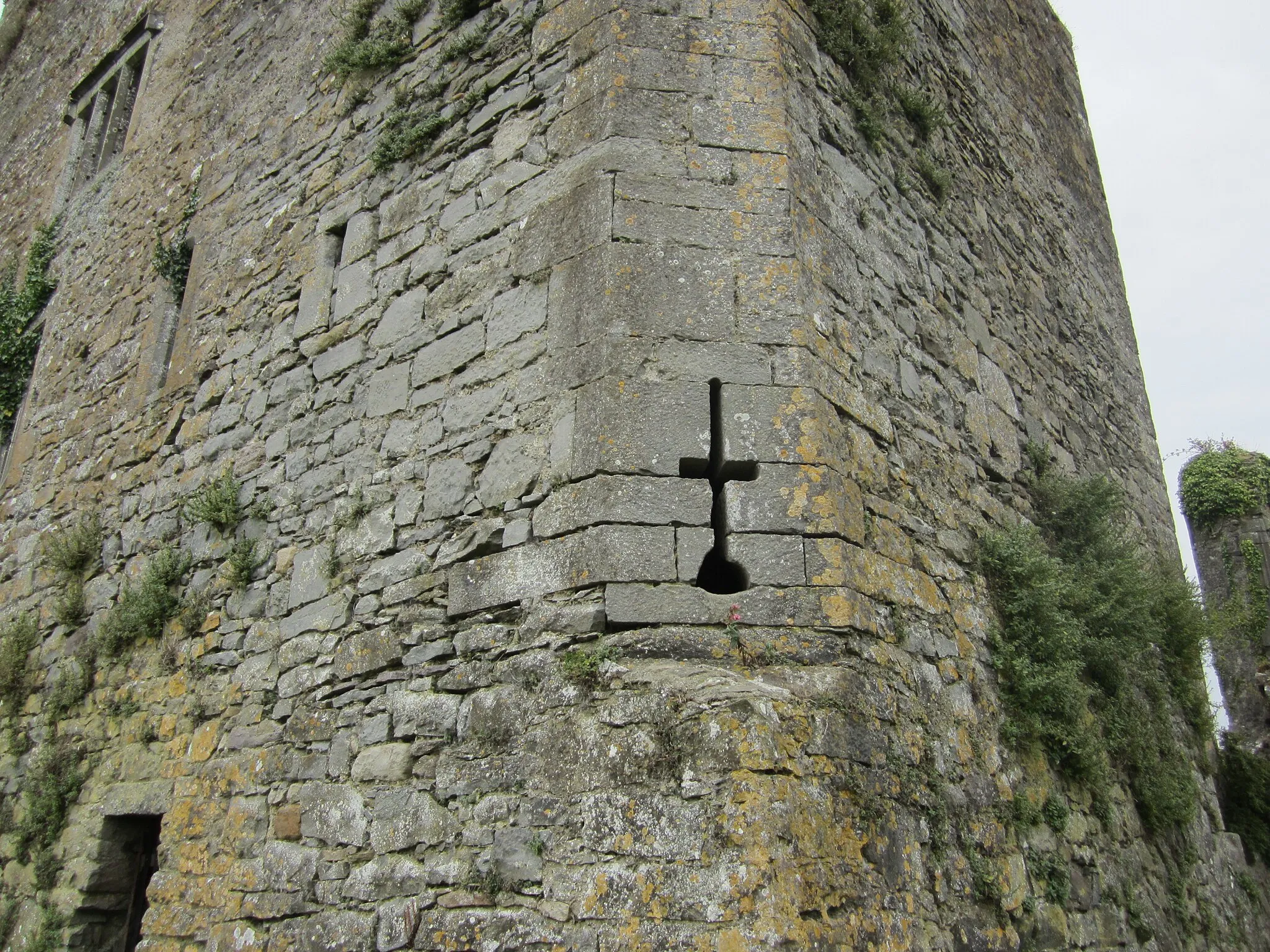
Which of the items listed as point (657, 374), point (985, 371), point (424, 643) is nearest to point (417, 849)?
point (424, 643)

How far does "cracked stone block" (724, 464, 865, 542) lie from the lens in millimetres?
3490

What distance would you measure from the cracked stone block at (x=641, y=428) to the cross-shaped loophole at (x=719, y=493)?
4cm

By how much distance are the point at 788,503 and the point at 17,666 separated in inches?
207

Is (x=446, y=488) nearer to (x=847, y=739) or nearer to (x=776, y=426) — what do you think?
(x=776, y=426)

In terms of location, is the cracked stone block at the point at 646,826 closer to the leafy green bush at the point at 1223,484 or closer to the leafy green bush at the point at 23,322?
the leafy green bush at the point at 23,322

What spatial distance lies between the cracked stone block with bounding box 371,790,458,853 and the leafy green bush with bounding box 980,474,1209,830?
2400mm

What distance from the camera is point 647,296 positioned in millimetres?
3771

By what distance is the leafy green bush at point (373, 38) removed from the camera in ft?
17.2

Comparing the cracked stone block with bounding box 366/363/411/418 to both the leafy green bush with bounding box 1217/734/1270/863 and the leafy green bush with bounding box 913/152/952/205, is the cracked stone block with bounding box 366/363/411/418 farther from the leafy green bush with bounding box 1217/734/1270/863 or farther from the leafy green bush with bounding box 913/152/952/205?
the leafy green bush with bounding box 1217/734/1270/863

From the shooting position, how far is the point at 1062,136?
26.2 ft

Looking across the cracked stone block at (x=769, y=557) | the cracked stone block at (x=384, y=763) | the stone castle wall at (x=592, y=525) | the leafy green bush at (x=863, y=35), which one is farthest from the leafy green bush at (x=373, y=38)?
the cracked stone block at (x=384, y=763)

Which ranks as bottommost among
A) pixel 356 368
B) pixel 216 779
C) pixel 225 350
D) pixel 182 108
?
pixel 216 779

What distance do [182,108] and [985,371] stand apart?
5.84 meters

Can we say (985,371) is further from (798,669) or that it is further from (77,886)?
(77,886)
